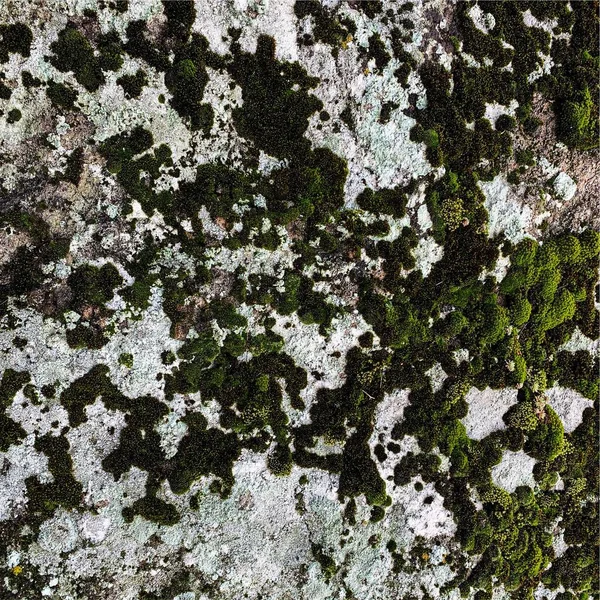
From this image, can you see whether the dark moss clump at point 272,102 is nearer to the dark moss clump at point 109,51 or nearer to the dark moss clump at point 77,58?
the dark moss clump at point 109,51

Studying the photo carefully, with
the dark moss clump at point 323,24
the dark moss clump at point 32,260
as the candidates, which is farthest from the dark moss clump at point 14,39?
the dark moss clump at point 323,24

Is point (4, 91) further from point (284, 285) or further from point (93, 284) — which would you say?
point (284, 285)

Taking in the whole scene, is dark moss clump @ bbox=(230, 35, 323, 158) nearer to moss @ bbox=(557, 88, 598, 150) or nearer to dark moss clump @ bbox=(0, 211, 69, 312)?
dark moss clump @ bbox=(0, 211, 69, 312)

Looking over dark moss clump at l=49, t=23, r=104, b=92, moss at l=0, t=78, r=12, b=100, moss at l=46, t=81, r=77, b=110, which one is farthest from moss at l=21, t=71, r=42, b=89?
dark moss clump at l=49, t=23, r=104, b=92

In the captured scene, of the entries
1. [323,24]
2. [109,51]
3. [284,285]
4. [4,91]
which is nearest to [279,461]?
[284,285]

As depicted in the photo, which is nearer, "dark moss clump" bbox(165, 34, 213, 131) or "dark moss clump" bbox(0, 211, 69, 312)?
"dark moss clump" bbox(0, 211, 69, 312)

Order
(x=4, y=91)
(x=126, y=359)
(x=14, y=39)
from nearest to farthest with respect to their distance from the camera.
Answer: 1. (x=14, y=39)
2. (x=4, y=91)
3. (x=126, y=359)
